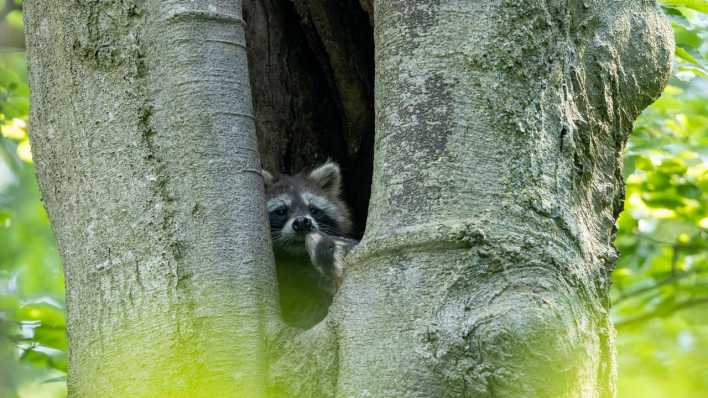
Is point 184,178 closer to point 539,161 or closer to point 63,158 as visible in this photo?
point 63,158

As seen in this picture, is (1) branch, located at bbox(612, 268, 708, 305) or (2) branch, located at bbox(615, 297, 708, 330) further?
(1) branch, located at bbox(612, 268, 708, 305)

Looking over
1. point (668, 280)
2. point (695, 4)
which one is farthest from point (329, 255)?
point (668, 280)

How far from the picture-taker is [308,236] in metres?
3.90

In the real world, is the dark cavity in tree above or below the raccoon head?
above

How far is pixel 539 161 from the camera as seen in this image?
287 cm

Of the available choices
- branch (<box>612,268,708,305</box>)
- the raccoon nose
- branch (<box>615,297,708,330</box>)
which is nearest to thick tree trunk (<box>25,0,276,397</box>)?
the raccoon nose

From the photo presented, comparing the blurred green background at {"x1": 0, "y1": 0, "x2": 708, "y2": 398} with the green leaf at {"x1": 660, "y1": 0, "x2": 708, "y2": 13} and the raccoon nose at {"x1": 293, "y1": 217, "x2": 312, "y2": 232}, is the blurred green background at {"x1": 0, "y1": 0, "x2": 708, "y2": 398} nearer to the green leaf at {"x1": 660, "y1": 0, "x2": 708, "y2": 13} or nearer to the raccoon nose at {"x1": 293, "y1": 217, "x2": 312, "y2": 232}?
the green leaf at {"x1": 660, "y1": 0, "x2": 708, "y2": 13}

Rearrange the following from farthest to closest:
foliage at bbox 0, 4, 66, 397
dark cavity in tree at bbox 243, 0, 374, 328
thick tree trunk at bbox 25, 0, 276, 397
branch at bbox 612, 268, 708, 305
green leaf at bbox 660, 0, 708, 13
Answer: branch at bbox 612, 268, 708, 305, dark cavity in tree at bbox 243, 0, 374, 328, foliage at bbox 0, 4, 66, 397, green leaf at bbox 660, 0, 708, 13, thick tree trunk at bbox 25, 0, 276, 397

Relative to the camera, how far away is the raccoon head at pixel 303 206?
534cm

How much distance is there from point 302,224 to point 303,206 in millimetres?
520

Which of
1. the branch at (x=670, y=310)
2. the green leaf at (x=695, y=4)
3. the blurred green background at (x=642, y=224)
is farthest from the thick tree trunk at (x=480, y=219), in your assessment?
the branch at (x=670, y=310)

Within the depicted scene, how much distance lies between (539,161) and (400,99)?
1.67ft

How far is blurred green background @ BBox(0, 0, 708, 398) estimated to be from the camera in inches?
189

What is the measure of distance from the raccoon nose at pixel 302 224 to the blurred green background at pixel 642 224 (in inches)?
58.4
